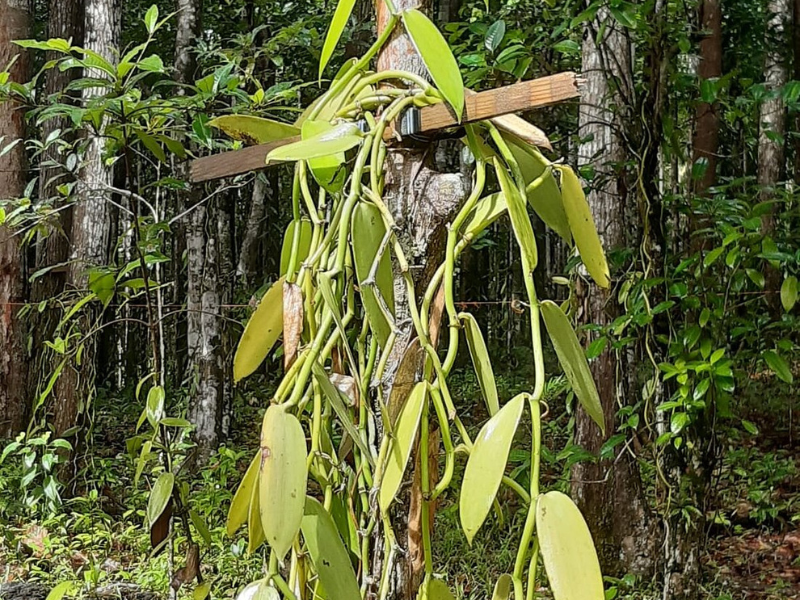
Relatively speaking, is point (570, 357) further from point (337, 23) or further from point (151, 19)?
point (151, 19)

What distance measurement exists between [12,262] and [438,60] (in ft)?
8.28

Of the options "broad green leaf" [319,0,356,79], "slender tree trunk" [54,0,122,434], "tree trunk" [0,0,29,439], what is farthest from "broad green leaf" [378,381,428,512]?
"tree trunk" [0,0,29,439]

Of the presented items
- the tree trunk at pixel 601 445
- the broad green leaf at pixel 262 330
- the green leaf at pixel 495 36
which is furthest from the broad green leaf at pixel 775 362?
the broad green leaf at pixel 262 330

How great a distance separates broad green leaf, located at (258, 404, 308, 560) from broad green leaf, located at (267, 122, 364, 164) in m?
0.13

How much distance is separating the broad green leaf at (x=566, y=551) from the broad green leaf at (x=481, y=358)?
9 centimetres

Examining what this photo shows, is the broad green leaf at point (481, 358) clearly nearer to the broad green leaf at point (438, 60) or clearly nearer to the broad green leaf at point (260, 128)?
the broad green leaf at point (438, 60)

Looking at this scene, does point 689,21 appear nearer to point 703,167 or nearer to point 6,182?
point 703,167

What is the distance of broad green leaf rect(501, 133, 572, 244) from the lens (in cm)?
51

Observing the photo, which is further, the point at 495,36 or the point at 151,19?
the point at 495,36

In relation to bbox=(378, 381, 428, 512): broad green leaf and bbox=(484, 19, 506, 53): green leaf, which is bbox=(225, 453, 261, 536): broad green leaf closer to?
bbox=(378, 381, 428, 512): broad green leaf

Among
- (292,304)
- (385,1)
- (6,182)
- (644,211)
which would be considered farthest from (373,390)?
(6,182)

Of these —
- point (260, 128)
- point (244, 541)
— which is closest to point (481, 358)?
point (260, 128)

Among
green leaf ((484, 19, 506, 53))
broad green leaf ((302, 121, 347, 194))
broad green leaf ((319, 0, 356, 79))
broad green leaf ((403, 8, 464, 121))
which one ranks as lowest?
broad green leaf ((302, 121, 347, 194))

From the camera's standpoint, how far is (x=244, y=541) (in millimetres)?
1914
